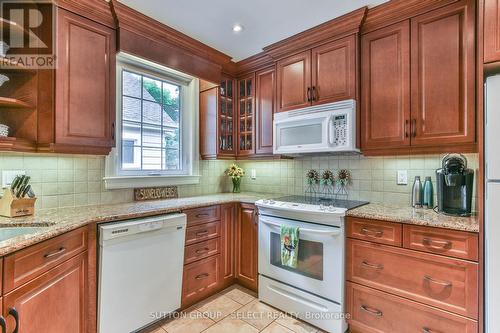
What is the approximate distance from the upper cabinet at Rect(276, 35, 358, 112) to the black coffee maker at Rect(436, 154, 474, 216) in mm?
858

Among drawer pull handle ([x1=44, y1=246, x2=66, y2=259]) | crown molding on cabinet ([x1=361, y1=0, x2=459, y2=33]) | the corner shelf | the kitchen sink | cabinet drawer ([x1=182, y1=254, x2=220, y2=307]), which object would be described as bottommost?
cabinet drawer ([x1=182, y1=254, x2=220, y2=307])

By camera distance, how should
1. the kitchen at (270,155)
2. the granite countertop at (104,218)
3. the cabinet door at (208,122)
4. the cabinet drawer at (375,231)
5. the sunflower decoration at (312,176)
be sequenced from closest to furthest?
the granite countertop at (104,218) < the kitchen at (270,155) < the cabinet drawer at (375,231) < the sunflower decoration at (312,176) < the cabinet door at (208,122)

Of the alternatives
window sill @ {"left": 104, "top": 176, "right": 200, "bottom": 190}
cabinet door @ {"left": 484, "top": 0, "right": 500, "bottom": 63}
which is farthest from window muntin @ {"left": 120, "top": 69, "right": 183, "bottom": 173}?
cabinet door @ {"left": 484, "top": 0, "right": 500, "bottom": 63}

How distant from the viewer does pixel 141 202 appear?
7.62ft

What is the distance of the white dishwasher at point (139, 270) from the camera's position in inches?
64.9

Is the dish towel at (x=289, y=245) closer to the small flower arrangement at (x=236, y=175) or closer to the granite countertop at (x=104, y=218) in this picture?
the granite countertop at (x=104, y=218)

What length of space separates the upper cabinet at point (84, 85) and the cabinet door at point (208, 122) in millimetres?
1087

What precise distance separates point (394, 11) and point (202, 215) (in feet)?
7.45

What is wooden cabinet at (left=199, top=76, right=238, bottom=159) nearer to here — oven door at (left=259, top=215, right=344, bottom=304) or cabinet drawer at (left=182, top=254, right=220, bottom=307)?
oven door at (left=259, top=215, right=344, bottom=304)

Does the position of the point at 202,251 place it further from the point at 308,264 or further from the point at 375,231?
the point at 375,231

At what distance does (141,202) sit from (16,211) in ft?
2.88

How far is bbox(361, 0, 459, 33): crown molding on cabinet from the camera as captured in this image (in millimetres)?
1783

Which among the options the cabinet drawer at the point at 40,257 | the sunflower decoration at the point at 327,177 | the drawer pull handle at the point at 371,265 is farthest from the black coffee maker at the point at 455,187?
the cabinet drawer at the point at 40,257

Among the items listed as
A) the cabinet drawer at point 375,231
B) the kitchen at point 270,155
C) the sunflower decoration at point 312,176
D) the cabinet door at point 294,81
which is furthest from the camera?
the sunflower decoration at point 312,176
